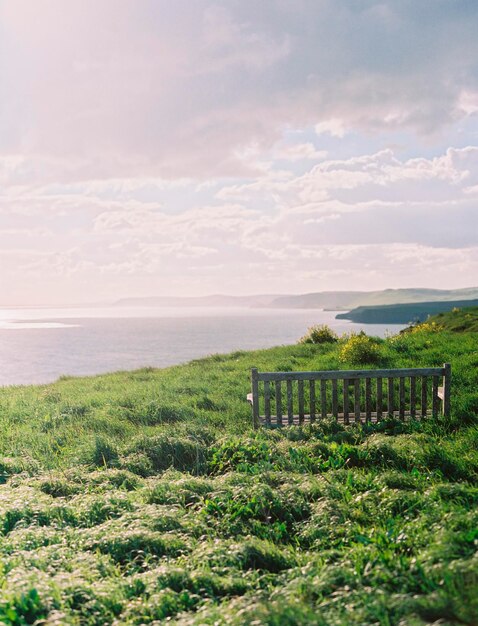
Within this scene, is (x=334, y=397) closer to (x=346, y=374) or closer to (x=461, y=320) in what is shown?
(x=346, y=374)

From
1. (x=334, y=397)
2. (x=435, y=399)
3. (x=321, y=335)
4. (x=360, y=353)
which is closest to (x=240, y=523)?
(x=334, y=397)

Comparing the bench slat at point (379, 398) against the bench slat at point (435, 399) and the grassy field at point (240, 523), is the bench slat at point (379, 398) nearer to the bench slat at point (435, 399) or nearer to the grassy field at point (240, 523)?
the grassy field at point (240, 523)

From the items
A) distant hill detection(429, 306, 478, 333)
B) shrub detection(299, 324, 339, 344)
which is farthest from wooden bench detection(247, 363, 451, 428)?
shrub detection(299, 324, 339, 344)

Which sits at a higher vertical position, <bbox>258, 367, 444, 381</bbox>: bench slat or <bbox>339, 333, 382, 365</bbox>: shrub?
<bbox>258, 367, 444, 381</bbox>: bench slat

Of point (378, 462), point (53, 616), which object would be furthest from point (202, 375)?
point (53, 616)

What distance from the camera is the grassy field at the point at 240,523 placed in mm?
3967

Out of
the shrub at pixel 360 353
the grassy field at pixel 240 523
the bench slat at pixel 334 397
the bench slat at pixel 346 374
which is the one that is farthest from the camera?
the shrub at pixel 360 353

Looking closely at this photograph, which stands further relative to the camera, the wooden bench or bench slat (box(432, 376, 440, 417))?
bench slat (box(432, 376, 440, 417))

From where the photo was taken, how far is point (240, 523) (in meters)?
5.98

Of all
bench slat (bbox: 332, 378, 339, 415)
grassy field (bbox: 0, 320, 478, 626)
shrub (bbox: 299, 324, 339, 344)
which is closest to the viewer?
grassy field (bbox: 0, 320, 478, 626)

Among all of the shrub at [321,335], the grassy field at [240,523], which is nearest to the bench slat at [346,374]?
the grassy field at [240,523]

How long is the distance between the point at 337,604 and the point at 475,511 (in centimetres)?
205

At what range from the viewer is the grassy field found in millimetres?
3967

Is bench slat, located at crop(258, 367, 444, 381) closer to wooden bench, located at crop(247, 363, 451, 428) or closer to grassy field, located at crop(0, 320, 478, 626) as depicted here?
wooden bench, located at crop(247, 363, 451, 428)
